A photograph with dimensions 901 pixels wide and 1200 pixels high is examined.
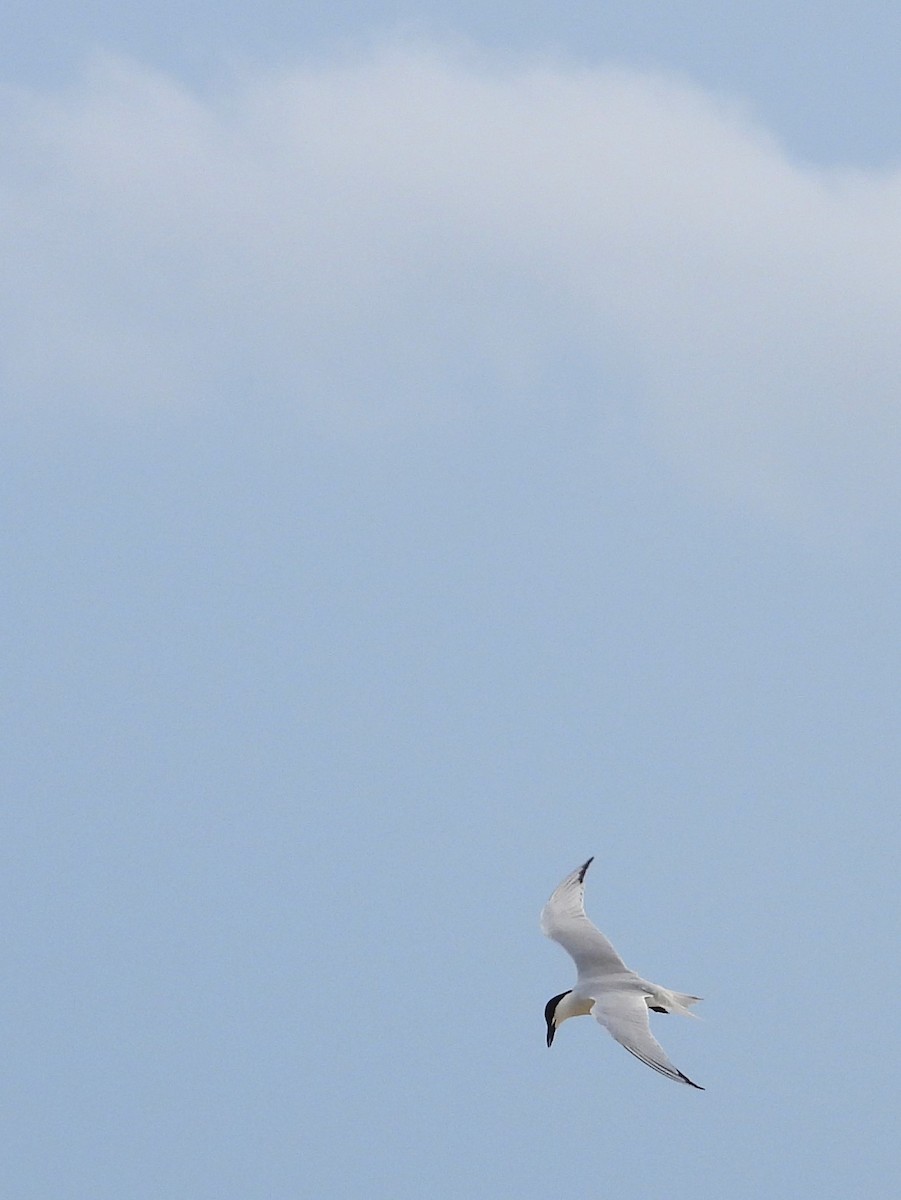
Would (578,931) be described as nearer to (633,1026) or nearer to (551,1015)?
(551,1015)

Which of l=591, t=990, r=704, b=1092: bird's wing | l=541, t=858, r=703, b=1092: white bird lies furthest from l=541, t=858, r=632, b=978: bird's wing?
l=591, t=990, r=704, b=1092: bird's wing

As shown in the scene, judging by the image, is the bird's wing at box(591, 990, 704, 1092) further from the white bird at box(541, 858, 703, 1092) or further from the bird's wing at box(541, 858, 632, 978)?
the bird's wing at box(541, 858, 632, 978)

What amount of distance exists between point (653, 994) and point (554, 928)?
2224 mm

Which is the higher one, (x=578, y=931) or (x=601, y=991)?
(x=578, y=931)

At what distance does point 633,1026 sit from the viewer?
698 inches

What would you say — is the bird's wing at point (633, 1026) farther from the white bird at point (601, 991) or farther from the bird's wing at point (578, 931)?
the bird's wing at point (578, 931)

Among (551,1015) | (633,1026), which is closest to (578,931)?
(551,1015)

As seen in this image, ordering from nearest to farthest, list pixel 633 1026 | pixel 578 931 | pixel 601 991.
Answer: pixel 633 1026 → pixel 601 991 → pixel 578 931

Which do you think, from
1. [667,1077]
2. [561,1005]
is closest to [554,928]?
[561,1005]

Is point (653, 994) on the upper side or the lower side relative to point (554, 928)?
lower

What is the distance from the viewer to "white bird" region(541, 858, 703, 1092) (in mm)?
17359

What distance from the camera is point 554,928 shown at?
71.2 feet

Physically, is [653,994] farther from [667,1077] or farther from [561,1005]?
[667,1077]

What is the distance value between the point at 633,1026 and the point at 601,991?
2055 mm
